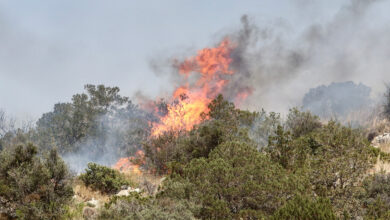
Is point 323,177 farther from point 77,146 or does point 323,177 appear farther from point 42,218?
point 77,146

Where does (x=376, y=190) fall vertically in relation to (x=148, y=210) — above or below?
above

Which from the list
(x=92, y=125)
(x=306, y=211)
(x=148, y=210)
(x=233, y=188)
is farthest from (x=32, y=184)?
(x=92, y=125)

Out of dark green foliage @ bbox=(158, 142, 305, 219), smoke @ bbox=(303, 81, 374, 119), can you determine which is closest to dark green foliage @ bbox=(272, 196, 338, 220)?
dark green foliage @ bbox=(158, 142, 305, 219)

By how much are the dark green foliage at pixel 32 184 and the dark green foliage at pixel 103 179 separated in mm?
4116

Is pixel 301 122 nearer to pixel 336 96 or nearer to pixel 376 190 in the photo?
pixel 376 190

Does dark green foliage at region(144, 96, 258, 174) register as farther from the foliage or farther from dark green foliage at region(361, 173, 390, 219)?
dark green foliage at region(361, 173, 390, 219)

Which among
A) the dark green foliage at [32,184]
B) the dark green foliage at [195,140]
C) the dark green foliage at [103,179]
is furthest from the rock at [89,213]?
the dark green foliage at [195,140]

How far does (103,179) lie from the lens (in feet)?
42.6

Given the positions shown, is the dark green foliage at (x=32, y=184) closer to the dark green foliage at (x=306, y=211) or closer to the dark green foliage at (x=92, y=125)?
the dark green foliage at (x=306, y=211)

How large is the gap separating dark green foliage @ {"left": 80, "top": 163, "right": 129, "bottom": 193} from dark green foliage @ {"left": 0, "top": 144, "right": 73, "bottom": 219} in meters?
4.12

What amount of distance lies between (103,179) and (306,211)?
9107 mm

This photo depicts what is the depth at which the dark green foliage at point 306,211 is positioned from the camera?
19.4 feet

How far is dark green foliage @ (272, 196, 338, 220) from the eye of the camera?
591 cm

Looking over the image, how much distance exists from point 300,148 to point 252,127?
7849 millimetres
